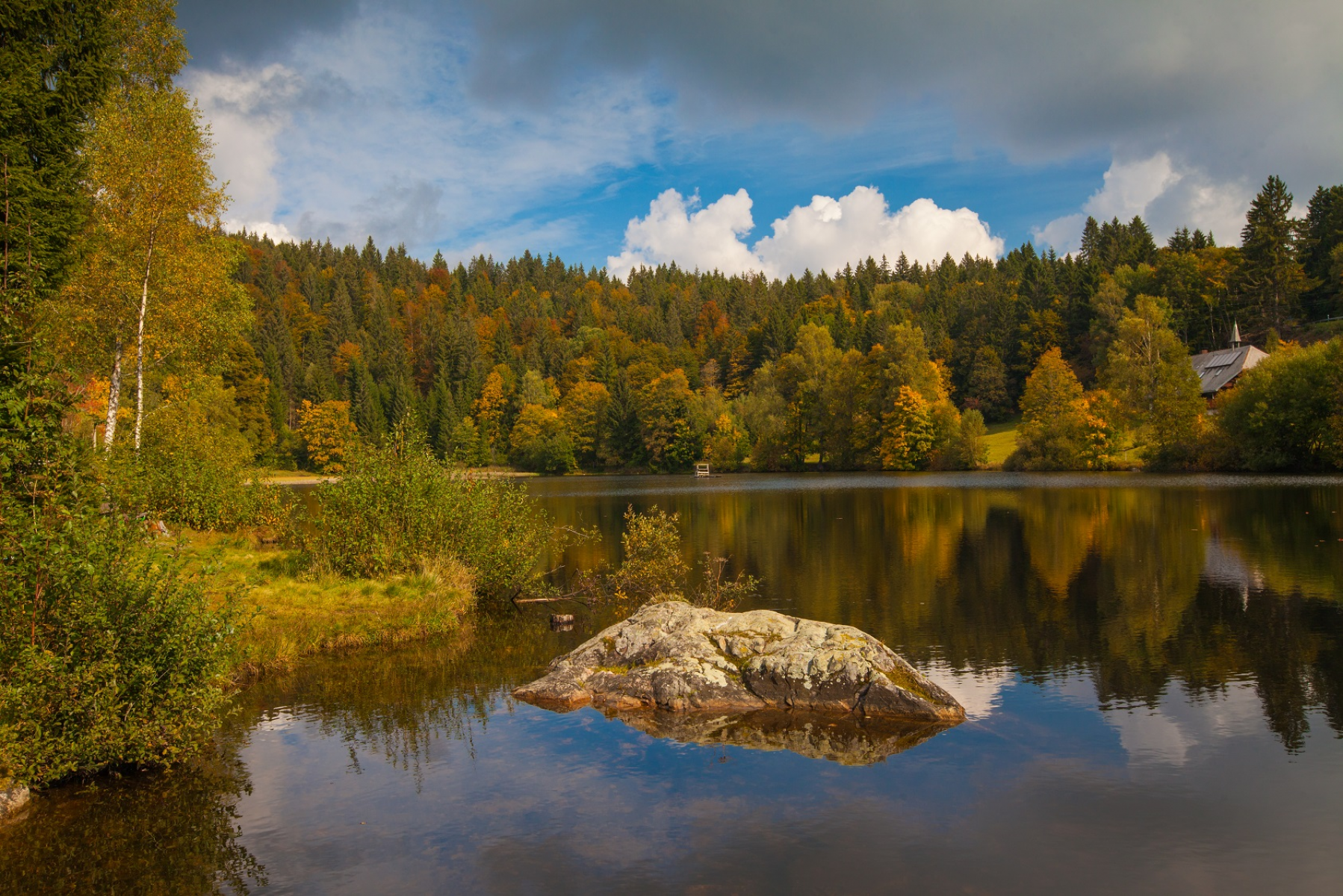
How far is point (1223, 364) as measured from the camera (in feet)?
287

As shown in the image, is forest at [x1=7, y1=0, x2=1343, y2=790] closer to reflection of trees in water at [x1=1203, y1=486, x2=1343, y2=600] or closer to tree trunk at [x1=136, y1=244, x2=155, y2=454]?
tree trunk at [x1=136, y1=244, x2=155, y2=454]

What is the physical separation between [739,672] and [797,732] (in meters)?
1.71

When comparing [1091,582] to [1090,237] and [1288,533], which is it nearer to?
[1288,533]

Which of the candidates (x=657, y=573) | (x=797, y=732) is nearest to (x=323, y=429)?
(x=657, y=573)

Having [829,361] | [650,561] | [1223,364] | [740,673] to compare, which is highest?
[829,361]

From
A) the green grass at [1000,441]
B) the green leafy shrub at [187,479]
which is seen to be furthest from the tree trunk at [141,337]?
the green grass at [1000,441]

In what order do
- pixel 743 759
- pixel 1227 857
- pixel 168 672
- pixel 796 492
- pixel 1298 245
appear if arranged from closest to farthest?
pixel 1227 857 < pixel 168 672 < pixel 743 759 < pixel 796 492 < pixel 1298 245

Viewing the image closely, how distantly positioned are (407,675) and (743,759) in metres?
7.26

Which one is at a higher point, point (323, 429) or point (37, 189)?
point (323, 429)

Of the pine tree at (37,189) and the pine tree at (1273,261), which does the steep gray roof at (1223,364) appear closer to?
the pine tree at (1273,261)

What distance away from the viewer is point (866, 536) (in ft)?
112

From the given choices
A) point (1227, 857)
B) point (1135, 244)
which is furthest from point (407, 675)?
point (1135, 244)

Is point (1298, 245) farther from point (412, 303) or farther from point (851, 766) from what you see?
point (412, 303)

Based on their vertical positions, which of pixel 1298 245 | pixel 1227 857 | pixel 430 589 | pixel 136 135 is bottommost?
pixel 1227 857
